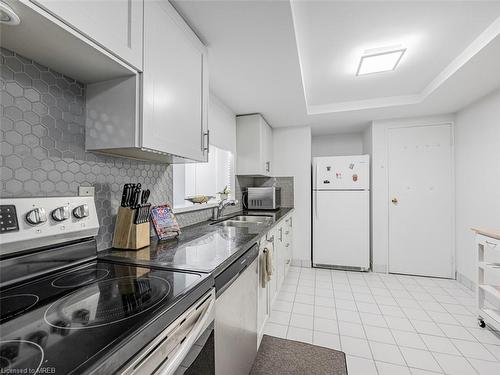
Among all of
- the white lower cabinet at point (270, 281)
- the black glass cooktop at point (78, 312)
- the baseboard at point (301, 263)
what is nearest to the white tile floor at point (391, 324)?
the white lower cabinet at point (270, 281)

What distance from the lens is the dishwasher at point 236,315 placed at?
41.2 inches

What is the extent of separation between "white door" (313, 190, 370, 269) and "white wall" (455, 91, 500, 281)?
107 cm

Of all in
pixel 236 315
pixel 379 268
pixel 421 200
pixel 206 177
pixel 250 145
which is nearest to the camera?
pixel 236 315

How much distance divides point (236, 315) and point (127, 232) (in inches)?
27.8

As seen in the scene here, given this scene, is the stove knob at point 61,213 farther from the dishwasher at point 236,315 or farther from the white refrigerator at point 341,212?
the white refrigerator at point 341,212

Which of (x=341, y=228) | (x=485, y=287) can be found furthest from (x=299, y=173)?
(x=485, y=287)

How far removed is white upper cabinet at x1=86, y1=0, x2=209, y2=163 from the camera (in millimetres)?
1057

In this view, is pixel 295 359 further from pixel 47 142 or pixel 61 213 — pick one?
pixel 47 142

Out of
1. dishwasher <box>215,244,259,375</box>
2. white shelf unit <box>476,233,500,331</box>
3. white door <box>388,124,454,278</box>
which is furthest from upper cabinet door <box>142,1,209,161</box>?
white door <box>388,124,454,278</box>

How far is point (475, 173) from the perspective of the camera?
276cm

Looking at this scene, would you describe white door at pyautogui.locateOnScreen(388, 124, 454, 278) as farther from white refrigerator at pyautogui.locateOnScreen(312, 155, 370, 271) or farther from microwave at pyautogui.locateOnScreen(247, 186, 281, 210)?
microwave at pyautogui.locateOnScreen(247, 186, 281, 210)

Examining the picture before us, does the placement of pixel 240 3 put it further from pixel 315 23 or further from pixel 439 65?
pixel 439 65

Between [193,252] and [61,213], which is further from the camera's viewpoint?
[193,252]

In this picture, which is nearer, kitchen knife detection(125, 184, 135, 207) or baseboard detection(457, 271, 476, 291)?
kitchen knife detection(125, 184, 135, 207)
